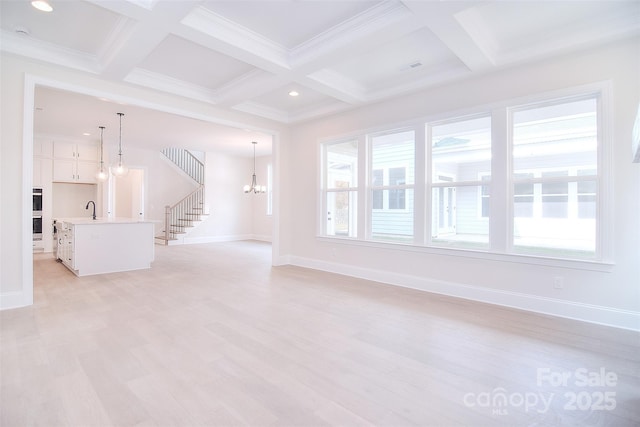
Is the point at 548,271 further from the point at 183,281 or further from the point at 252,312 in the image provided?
the point at 183,281

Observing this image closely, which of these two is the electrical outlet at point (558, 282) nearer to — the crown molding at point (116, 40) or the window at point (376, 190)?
the window at point (376, 190)

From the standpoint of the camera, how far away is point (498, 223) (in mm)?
3957

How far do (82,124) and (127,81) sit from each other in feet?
11.7

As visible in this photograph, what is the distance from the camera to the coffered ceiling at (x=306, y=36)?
9.70ft

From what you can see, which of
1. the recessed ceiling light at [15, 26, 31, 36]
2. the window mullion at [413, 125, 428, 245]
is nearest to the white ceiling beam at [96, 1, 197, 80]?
the recessed ceiling light at [15, 26, 31, 36]

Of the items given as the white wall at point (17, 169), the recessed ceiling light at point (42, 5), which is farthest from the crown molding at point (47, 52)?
the recessed ceiling light at point (42, 5)

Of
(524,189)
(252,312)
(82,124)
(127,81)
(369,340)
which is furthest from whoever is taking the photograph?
(82,124)

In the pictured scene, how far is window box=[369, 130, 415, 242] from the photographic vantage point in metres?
4.91

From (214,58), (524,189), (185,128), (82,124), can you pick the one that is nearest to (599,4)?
(524,189)

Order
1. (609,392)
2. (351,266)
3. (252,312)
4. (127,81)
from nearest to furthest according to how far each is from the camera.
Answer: (609,392) → (252,312) → (127,81) → (351,266)

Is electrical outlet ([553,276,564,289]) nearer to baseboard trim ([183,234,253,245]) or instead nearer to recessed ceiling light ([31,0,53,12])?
recessed ceiling light ([31,0,53,12])

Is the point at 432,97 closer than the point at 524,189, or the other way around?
the point at 524,189

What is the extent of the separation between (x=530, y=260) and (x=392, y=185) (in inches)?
85.5

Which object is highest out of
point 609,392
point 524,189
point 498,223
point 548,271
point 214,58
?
point 214,58
